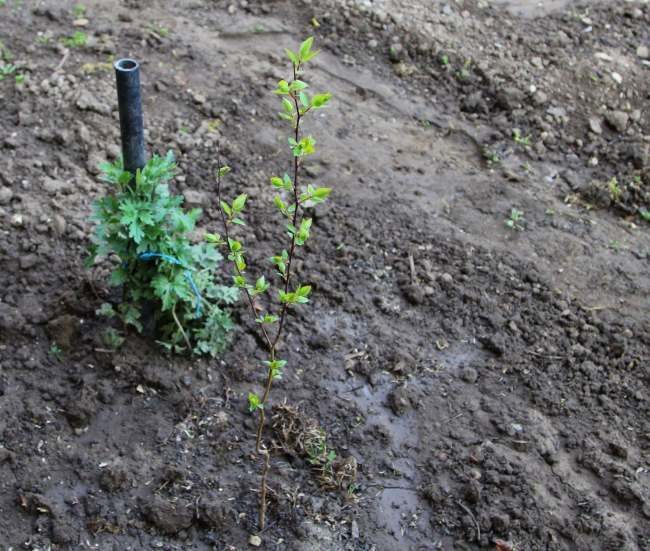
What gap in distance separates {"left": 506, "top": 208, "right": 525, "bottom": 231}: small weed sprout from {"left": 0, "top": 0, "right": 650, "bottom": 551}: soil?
0.13 feet

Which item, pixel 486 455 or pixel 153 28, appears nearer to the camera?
pixel 486 455

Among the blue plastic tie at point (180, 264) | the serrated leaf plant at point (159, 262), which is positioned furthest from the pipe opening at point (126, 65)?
the blue plastic tie at point (180, 264)

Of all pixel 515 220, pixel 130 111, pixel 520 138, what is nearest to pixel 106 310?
pixel 130 111

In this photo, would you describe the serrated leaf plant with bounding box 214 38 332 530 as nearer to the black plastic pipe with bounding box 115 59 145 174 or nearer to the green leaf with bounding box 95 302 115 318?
the black plastic pipe with bounding box 115 59 145 174

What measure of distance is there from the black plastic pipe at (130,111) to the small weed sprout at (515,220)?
7.45 ft

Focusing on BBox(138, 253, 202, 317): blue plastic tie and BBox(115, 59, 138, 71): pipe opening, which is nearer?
BBox(115, 59, 138, 71): pipe opening

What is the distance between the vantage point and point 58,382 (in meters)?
3.61

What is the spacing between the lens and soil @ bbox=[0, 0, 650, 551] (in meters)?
3.38

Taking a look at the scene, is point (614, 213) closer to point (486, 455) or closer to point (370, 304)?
point (370, 304)

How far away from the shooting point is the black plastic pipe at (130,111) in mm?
3186

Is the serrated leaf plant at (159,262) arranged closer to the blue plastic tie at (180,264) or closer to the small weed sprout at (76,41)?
the blue plastic tie at (180,264)

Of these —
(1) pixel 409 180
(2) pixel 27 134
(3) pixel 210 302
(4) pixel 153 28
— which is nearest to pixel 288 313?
(3) pixel 210 302

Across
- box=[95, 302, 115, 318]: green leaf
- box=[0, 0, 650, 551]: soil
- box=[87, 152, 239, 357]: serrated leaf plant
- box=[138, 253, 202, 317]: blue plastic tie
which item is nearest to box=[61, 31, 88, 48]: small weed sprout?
box=[0, 0, 650, 551]: soil

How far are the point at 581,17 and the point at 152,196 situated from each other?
4518 mm
